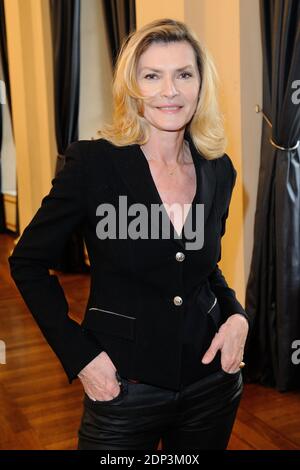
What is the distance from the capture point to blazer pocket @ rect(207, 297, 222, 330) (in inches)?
65.1

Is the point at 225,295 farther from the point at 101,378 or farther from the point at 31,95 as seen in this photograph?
the point at 31,95

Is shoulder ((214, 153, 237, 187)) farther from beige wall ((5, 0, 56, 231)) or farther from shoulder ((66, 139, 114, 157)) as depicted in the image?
beige wall ((5, 0, 56, 231))

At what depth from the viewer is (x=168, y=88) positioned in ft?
5.17

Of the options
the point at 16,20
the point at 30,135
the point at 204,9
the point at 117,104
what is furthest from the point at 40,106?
the point at 117,104

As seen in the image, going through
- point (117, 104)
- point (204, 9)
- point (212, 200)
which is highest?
point (204, 9)

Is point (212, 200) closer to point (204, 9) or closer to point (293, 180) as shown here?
point (293, 180)

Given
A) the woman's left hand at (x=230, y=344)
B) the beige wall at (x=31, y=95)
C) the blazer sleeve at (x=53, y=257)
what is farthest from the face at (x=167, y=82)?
the beige wall at (x=31, y=95)

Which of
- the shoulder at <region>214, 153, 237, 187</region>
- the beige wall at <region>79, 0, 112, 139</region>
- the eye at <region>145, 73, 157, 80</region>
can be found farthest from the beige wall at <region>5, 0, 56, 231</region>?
the eye at <region>145, 73, 157, 80</region>

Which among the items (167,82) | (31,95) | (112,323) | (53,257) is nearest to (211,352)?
(112,323)

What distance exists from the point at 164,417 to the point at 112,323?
259 millimetres

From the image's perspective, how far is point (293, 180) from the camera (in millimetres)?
3492

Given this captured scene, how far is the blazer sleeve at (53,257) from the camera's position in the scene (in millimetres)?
1500

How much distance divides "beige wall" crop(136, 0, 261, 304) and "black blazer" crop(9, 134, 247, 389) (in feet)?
7.33
